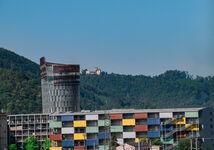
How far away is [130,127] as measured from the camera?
141000mm

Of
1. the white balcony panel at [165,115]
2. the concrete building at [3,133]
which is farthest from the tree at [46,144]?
the white balcony panel at [165,115]

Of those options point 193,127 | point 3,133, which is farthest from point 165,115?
point 3,133

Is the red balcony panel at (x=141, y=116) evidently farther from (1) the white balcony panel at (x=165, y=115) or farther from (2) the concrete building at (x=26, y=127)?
(2) the concrete building at (x=26, y=127)

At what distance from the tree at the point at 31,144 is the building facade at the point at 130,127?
33.1 m

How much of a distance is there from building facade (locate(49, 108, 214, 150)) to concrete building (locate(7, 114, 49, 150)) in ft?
147

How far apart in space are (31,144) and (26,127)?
13777mm

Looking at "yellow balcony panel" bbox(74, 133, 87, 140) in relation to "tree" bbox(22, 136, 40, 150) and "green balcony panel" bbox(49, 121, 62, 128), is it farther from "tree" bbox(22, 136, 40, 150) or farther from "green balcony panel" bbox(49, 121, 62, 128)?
"tree" bbox(22, 136, 40, 150)

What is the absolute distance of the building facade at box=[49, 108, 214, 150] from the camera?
5413 inches

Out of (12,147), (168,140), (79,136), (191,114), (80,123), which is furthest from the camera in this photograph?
(12,147)

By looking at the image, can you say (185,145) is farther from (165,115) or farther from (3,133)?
(3,133)

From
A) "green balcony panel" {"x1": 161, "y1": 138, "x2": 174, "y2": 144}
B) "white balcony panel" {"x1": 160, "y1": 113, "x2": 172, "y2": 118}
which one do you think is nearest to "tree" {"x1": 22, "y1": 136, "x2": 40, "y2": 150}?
"white balcony panel" {"x1": 160, "y1": 113, "x2": 172, "y2": 118}

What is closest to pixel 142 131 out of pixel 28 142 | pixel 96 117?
pixel 96 117

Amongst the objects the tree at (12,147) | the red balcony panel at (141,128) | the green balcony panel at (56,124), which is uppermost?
the green balcony panel at (56,124)

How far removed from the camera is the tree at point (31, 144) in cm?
17521
